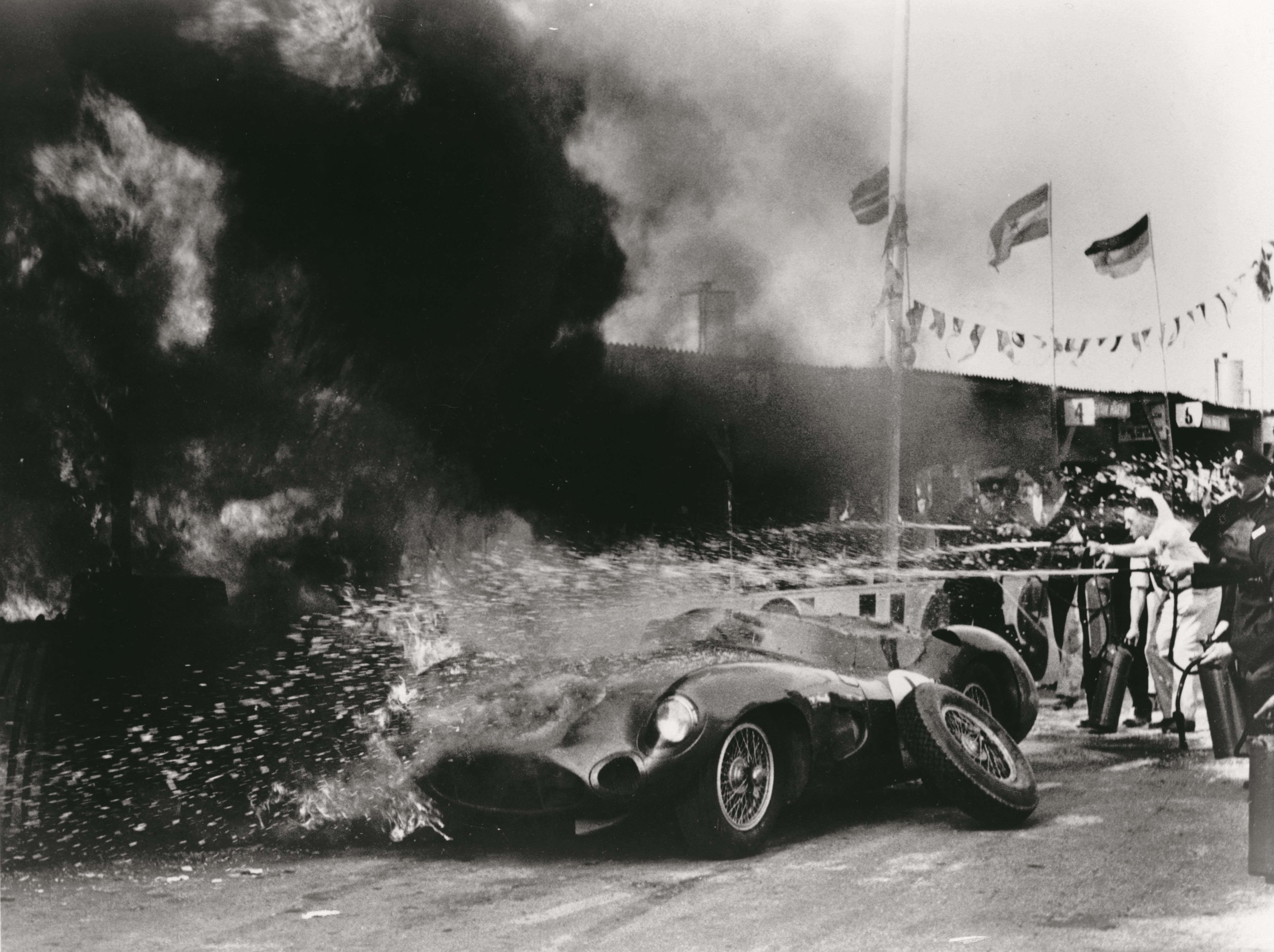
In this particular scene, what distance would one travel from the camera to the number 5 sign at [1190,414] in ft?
17.8

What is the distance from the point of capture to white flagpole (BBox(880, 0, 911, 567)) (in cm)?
509

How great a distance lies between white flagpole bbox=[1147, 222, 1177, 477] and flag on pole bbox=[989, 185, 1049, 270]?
1.62ft

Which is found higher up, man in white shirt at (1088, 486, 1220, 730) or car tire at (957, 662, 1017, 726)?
man in white shirt at (1088, 486, 1220, 730)

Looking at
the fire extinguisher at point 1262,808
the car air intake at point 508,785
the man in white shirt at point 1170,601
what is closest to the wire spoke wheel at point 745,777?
the car air intake at point 508,785

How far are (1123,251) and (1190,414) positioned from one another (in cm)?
83

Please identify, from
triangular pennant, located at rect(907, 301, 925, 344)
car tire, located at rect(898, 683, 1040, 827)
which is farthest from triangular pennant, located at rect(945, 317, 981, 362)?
car tire, located at rect(898, 683, 1040, 827)

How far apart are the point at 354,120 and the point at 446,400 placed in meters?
1.15

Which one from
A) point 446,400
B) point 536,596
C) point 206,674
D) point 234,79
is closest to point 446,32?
point 234,79

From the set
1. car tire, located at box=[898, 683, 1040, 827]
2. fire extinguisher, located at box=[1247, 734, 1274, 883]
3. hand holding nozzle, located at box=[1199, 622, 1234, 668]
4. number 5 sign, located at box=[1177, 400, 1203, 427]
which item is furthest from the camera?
number 5 sign, located at box=[1177, 400, 1203, 427]

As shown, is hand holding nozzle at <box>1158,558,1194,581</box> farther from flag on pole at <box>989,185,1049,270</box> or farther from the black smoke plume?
the black smoke plume

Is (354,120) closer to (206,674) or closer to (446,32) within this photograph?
(446,32)

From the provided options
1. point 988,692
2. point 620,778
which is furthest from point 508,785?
point 988,692

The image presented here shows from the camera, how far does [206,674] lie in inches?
165

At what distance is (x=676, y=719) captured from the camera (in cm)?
409
